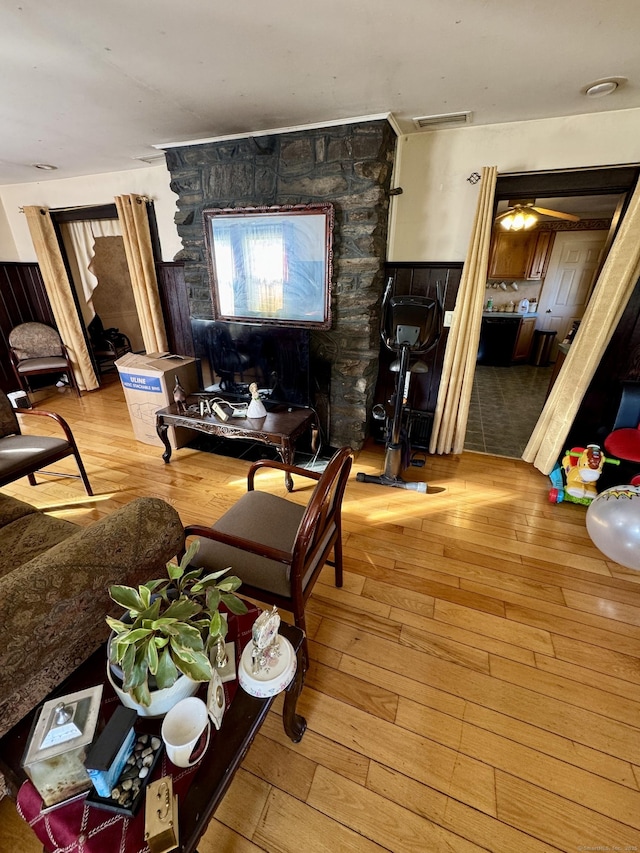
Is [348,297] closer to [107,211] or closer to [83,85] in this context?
[83,85]

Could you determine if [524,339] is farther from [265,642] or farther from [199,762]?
[199,762]

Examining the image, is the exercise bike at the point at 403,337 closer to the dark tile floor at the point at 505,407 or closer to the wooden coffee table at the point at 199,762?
the dark tile floor at the point at 505,407

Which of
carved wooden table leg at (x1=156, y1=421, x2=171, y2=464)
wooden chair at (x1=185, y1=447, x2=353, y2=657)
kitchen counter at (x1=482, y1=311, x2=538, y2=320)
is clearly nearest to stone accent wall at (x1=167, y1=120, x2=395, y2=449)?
carved wooden table leg at (x1=156, y1=421, x2=171, y2=464)

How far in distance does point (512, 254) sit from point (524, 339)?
130 centimetres

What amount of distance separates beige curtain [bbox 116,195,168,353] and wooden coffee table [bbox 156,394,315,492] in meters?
1.14

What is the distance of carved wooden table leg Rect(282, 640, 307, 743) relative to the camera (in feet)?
3.36

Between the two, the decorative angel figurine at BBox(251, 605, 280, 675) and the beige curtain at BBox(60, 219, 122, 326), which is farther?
the beige curtain at BBox(60, 219, 122, 326)

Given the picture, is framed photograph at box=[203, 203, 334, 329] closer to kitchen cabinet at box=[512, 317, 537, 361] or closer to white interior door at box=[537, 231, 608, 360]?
kitchen cabinet at box=[512, 317, 537, 361]

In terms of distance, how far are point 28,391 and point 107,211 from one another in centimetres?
232

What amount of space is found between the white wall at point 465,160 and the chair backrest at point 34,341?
405cm

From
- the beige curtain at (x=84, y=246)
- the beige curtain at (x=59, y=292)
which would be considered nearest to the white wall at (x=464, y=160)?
the beige curtain at (x=84, y=246)

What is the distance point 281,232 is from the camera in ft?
8.20

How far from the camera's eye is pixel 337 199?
91.2 inches

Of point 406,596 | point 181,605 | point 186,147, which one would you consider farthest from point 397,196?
point 181,605
